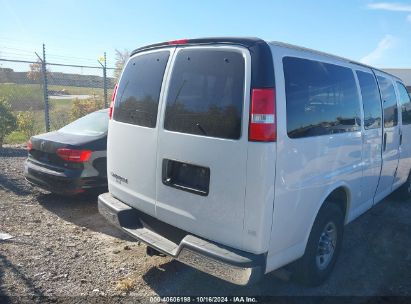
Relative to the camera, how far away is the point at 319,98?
3270 millimetres

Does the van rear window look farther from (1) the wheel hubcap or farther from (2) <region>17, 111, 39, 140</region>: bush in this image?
(2) <region>17, 111, 39, 140</region>: bush

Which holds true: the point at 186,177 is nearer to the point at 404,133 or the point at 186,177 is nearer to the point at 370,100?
the point at 370,100

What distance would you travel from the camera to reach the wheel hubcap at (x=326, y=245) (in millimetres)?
3620

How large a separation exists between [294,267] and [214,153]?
1.45 meters

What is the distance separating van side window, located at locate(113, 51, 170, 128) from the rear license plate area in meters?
0.45

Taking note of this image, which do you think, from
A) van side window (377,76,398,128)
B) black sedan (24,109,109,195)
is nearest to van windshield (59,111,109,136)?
black sedan (24,109,109,195)

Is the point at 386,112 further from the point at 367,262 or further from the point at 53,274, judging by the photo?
the point at 53,274

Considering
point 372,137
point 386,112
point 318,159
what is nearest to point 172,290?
point 318,159

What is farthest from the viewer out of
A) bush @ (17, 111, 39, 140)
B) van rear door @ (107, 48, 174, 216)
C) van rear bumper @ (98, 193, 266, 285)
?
bush @ (17, 111, 39, 140)

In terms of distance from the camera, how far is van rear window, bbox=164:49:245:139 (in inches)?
108

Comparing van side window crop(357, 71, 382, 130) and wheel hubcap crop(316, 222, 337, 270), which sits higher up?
van side window crop(357, 71, 382, 130)

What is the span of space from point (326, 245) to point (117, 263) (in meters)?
2.21

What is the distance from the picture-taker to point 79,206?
5.81 metres

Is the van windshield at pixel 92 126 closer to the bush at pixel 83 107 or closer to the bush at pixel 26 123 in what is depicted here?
the bush at pixel 26 123
